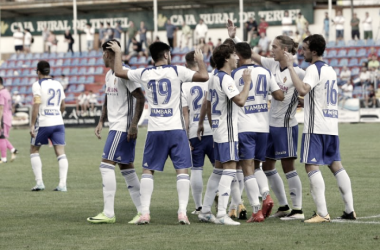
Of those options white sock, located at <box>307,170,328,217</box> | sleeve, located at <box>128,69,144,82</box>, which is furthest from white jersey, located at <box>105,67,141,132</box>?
white sock, located at <box>307,170,328,217</box>

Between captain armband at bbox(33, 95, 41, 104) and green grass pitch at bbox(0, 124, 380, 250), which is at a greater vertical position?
captain armband at bbox(33, 95, 41, 104)

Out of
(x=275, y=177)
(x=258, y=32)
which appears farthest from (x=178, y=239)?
(x=258, y=32)

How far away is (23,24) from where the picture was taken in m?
52.4

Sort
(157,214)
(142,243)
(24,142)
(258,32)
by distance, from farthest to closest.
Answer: (258,32), (24,142), (157,214), (142,243)

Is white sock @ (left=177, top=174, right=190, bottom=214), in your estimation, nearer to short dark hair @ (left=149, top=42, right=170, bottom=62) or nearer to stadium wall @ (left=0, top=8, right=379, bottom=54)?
short dark hair @ (left=149, top=42, right=170, bottom=62)

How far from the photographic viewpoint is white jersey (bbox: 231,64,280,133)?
9.79m

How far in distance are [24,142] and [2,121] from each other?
27.6 ft

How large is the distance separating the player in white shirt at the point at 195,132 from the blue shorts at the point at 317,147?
170cm

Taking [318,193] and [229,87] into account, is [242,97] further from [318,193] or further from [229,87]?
[318,193]

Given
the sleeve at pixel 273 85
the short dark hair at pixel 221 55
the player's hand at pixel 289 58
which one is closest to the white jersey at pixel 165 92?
the short dark hair at pixel 221 55

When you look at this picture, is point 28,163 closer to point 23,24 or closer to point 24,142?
point 24,142

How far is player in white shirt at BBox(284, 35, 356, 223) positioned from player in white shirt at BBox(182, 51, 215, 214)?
5.70 ft

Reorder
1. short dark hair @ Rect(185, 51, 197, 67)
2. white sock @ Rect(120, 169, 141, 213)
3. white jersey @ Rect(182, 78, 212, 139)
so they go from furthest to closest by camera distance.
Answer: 1. white jersey @ Rect(182, 78, 212, 139)
2. short dark hair @ Rect(185, 51, 197, 67)
3. white sock @ Rect(120, 169, 141, 213)

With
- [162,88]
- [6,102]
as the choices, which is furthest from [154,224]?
[6,102]
